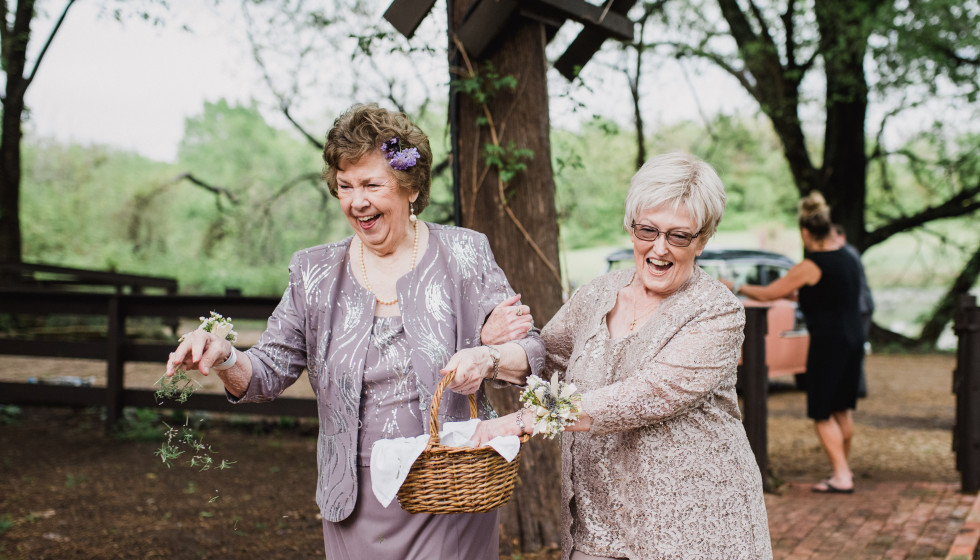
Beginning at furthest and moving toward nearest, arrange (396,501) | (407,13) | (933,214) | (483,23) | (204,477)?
(933,214) < (204,477) < (483,23) < (407,13) < (396,501)

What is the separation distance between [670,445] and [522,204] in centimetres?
236

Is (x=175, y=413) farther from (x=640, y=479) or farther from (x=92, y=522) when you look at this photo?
(x=640, y=479)

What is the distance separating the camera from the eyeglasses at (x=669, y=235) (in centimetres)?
226

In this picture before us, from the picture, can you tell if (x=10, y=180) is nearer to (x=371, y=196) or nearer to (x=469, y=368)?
(x=371, y=196)

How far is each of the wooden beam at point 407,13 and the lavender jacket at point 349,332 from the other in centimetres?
143

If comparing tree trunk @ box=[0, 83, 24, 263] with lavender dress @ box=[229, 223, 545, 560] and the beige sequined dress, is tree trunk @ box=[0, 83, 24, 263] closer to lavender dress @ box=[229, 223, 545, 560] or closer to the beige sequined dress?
lavender dress @ box=[229, 223, 545, 560]

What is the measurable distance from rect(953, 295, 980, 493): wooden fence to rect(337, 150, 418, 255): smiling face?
15.9ft

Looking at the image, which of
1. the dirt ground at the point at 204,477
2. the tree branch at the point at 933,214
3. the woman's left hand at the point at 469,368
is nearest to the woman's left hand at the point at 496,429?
the woman's left hand at the point at 469,368

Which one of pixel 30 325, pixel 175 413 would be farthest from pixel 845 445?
pixel 30 325

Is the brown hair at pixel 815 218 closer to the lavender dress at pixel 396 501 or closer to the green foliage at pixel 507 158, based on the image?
the green foliage at pixel 507 158

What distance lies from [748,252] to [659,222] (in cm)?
910

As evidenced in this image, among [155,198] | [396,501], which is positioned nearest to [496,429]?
[396,501]

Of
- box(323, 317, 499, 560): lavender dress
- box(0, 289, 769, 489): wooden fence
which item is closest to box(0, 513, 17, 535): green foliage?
box(0, 289, 769, 489): wooden fence

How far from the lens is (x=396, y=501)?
7.89ft
